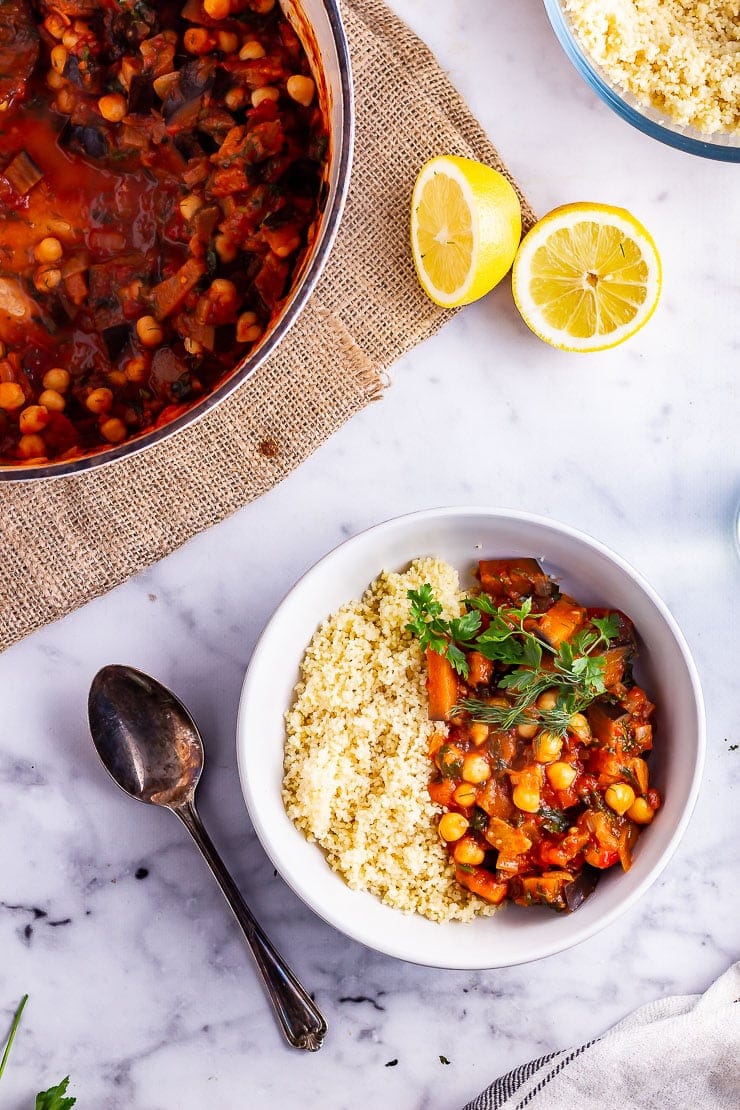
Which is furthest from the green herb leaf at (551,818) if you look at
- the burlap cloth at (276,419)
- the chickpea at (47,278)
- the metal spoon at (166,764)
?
the chickpea at (47,278)

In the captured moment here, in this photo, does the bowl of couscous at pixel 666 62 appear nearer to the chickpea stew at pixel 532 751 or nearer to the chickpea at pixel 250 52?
the chickpea at pixel 250 52

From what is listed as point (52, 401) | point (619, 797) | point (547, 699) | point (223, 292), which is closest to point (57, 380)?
point (52, 401)

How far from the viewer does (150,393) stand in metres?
2.17

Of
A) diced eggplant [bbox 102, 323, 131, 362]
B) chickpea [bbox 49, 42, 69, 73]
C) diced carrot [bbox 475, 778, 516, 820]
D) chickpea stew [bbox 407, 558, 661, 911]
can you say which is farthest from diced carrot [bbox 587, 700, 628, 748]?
chickpea [bbox 49, 42, 69, 73]

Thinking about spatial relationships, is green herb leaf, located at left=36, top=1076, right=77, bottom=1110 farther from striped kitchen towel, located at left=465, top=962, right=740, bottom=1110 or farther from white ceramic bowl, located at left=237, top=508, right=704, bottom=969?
striped kitchen towel, located at left=465, top=962, right=740, bottom=1110

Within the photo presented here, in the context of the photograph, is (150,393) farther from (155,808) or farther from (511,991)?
(511,991)

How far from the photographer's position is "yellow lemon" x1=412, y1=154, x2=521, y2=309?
2.15 meters

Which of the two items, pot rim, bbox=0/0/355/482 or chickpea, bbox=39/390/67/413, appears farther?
chickpea, bbox=39/390/67/413

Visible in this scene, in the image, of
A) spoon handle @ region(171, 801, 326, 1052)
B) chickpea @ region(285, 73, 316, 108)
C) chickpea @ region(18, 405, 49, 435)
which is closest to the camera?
chickpea @ region(285, 73, 316, 108)

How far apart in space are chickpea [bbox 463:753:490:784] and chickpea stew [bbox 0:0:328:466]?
1009 mm

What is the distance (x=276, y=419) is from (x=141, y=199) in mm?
593

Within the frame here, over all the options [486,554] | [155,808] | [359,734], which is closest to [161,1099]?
[155,808]

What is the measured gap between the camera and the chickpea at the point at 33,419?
7.02 ft

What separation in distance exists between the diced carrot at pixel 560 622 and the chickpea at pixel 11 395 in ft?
4.23
